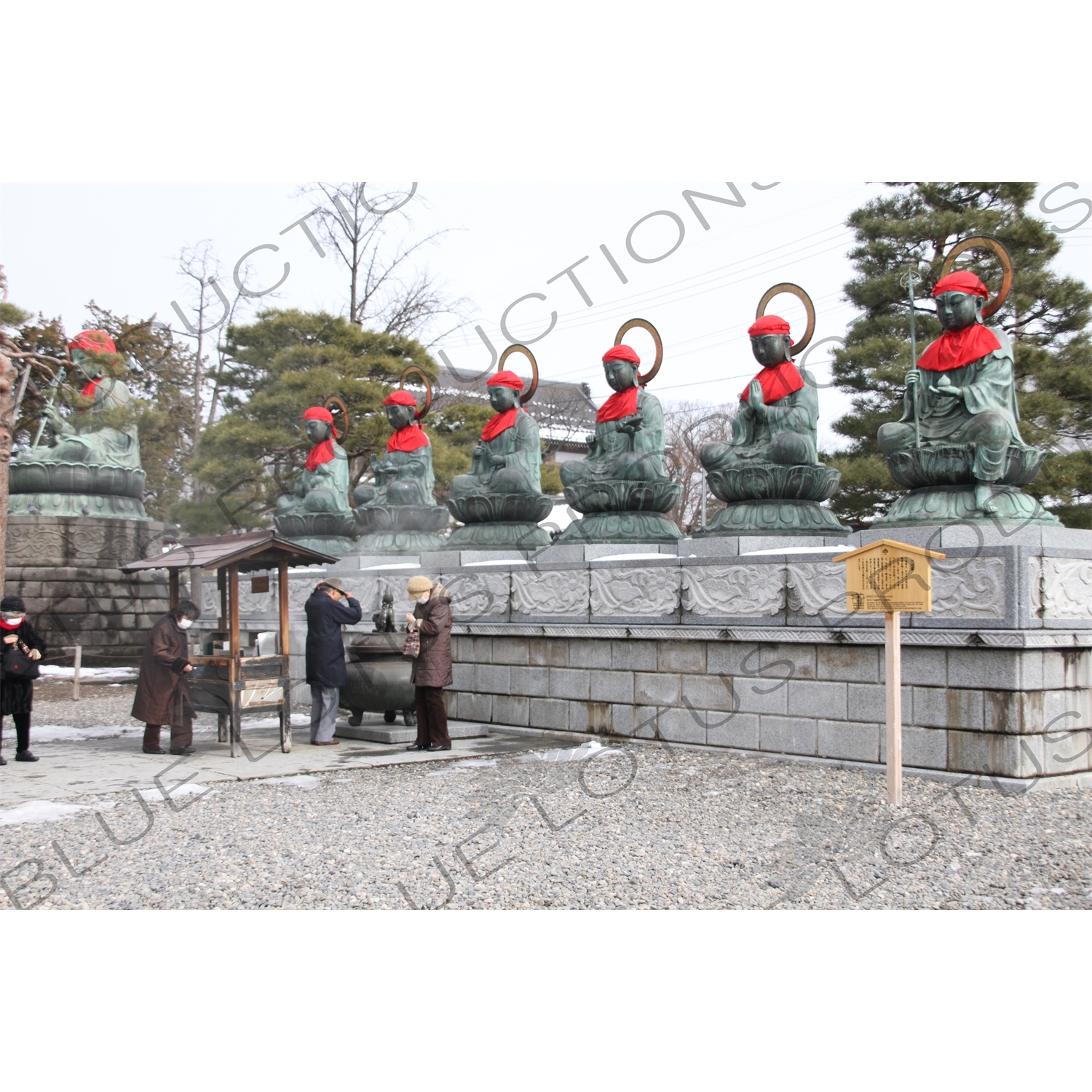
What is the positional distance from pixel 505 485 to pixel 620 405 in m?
1.49

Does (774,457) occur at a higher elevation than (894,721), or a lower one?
higher

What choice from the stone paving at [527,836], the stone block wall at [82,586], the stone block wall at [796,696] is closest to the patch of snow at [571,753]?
the stone paving at [527,836]

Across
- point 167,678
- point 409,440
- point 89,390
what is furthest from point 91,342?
point 167,678

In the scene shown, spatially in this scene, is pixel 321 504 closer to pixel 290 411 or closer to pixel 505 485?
pixel 505 485

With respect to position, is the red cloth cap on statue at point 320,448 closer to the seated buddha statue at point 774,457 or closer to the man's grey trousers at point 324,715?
the man's grey trousers at point 324,715

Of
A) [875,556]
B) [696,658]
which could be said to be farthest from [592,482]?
[875,556]

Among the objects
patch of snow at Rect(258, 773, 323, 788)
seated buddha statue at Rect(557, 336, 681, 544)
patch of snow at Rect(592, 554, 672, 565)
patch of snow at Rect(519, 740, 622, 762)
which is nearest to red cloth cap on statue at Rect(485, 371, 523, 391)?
seated buddha statue at Rect(557, 336, 681, 544)

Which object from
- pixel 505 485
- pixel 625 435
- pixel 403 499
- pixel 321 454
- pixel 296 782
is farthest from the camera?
pixel 321 454

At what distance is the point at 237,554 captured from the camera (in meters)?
8.32

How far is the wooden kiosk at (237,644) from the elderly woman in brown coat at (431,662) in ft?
2.83

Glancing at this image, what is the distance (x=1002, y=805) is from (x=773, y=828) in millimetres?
1425

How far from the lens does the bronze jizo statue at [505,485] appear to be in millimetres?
11016

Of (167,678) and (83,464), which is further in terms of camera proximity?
(83,464)

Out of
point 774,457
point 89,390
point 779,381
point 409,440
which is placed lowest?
point 774,457
